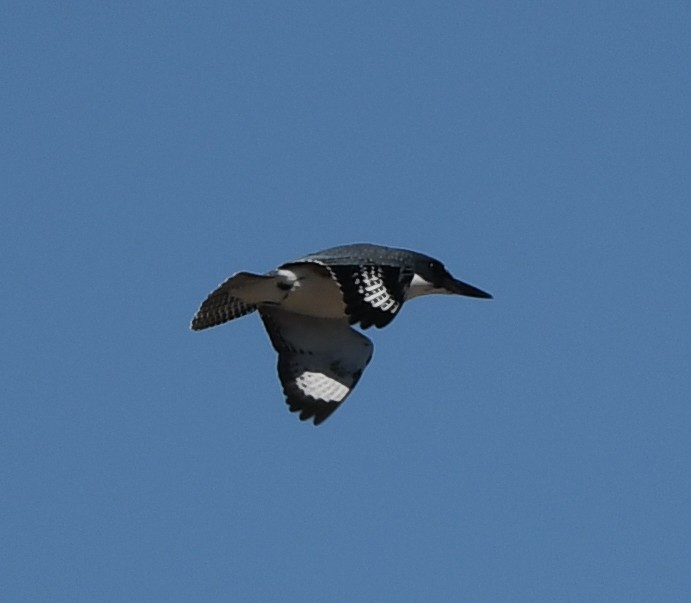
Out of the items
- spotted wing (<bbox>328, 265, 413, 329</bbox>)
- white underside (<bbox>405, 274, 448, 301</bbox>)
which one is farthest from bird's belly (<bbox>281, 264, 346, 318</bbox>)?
white underside (<bbox>405, 274, 448, 301</bbox>)

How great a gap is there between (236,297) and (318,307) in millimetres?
615

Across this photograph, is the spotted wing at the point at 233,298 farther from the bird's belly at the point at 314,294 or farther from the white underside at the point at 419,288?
the white underside at the point at 419,288

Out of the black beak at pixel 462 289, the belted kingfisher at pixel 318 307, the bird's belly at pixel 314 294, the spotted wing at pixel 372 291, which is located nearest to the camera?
the spotted wing at pixel 372 291

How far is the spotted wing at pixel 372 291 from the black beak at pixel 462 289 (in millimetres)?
1532

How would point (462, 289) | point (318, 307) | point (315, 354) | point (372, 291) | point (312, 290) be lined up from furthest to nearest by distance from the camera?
point (462, 289), point (315, 354), point (318, 307), point (312, 290), point (372, 291)

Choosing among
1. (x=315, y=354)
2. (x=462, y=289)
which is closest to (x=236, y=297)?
(x=315, y=354)

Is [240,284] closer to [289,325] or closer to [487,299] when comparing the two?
[289,325]

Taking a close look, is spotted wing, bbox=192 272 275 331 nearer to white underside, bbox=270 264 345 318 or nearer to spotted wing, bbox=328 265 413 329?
white underside, bbox=270 264 345 318

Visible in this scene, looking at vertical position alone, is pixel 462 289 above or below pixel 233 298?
above

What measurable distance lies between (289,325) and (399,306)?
185 cm

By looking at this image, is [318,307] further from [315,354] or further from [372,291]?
[372,291]

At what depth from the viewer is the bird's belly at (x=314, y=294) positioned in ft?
51.7

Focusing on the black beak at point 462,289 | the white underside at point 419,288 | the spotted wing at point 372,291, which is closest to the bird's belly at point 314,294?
the spotted wing at point 372,291

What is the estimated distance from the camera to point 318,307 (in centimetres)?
1603
